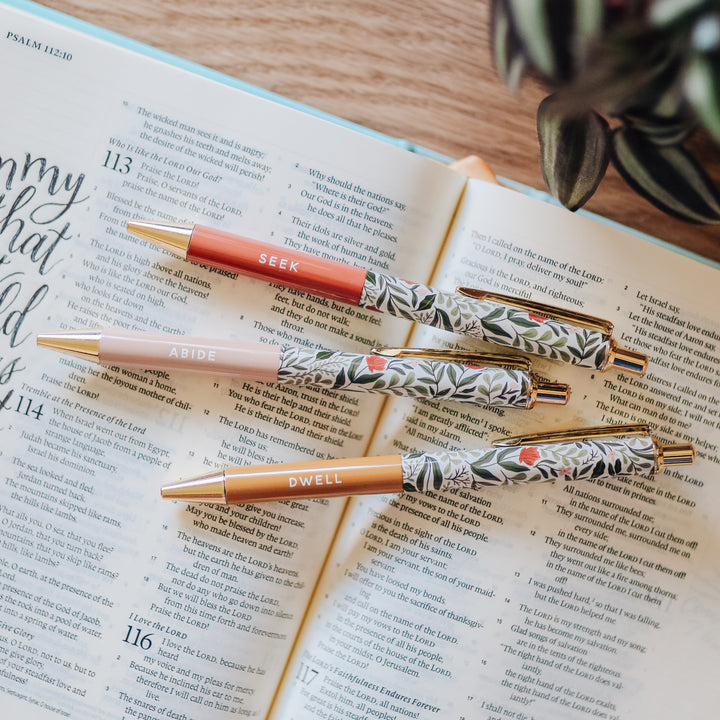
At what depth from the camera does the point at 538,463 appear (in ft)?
1.47

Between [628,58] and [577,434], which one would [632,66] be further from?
[577,434]

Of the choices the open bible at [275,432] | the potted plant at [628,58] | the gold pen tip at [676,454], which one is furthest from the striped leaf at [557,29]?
the gold pen tip at [676,454]

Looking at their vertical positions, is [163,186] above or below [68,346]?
above

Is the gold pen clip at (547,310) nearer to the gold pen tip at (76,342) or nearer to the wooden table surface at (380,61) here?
the wooden table surface at (380,61)

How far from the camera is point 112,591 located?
1.52 ft

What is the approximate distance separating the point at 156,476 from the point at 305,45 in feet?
1.11

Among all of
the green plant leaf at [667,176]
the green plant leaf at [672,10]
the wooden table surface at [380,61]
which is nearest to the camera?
the green plant leaf at [672,10]

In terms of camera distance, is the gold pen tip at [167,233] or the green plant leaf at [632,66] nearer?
the green plant leaf at [632,66]

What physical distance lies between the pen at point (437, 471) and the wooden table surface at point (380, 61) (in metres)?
0.17

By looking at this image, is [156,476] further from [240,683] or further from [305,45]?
[305,45]

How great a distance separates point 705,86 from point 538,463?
259 millimetres

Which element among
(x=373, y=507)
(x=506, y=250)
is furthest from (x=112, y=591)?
(x=506, y=250)

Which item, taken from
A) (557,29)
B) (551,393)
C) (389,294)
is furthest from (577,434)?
(557,29)

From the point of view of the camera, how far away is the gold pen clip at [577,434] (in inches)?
18.1
